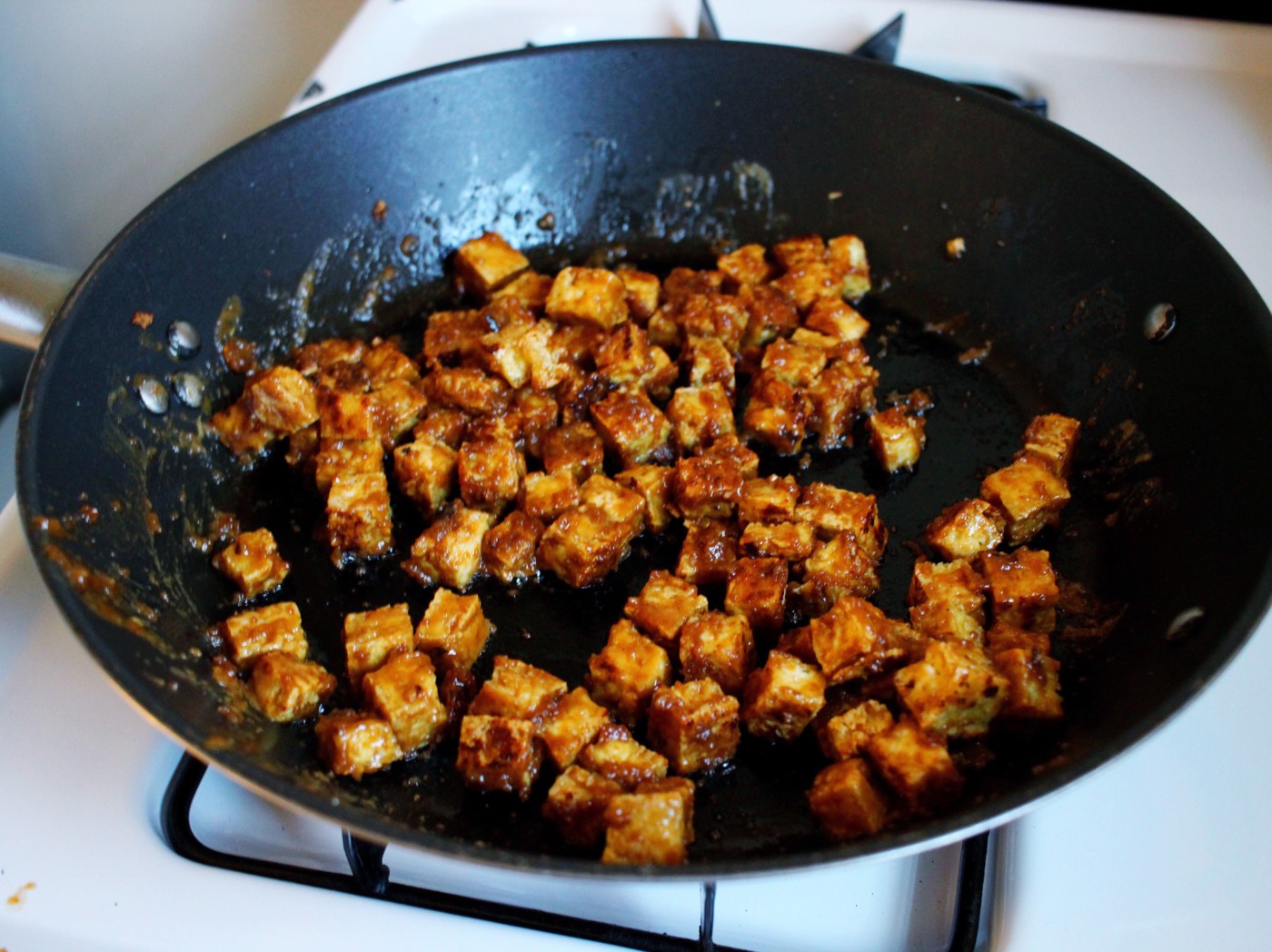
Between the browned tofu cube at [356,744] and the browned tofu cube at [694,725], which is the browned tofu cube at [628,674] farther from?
the browned tofu cube at [356,744]

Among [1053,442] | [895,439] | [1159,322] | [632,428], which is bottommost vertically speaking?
[632,428]

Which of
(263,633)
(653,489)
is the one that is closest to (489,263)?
(653,489)

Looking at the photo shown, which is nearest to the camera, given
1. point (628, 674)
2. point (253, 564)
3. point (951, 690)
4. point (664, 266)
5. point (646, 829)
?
point (646, 829)

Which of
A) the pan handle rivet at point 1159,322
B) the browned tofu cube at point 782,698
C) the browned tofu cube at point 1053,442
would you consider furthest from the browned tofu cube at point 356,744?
the pan handle rivet at point 1159,322

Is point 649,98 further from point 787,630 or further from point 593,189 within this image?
point 787,630

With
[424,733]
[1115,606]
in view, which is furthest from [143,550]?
[1115,606]

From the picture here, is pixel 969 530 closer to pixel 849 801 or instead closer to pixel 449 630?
pixel 849 801
